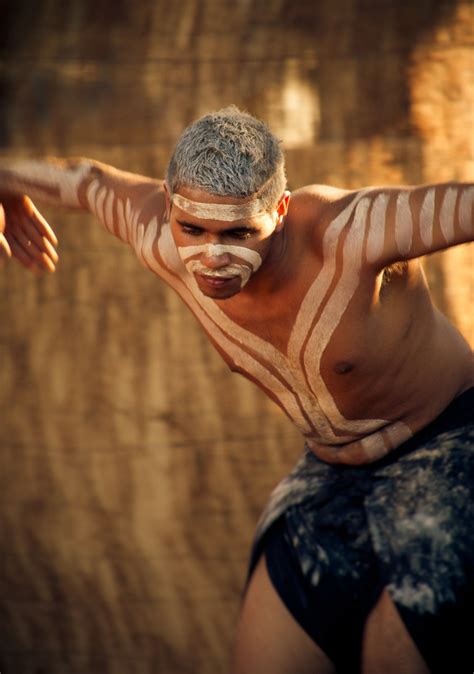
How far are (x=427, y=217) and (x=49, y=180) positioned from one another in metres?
1.03

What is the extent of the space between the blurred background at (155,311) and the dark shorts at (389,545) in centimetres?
109

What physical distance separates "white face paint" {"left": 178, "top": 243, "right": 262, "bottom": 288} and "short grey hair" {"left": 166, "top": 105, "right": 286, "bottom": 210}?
3.8 inches

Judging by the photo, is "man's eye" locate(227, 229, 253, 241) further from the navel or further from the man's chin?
the navel

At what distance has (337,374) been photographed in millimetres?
2539

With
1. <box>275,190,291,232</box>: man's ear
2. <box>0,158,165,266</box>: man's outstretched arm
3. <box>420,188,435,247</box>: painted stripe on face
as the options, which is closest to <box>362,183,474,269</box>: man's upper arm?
<box>420,188,435,247</box>: painted stripe on face

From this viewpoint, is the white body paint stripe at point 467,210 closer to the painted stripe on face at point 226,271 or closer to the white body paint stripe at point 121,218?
the painted stripe on face at point 226,271

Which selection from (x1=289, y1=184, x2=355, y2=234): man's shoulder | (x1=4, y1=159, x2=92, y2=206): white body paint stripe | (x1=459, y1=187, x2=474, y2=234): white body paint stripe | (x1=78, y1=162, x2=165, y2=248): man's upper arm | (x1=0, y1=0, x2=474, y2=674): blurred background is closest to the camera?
(x1=459, y1=187, x2=474, y2=234): white body paint stripe

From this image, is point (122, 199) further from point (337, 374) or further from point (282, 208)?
point (337, 374)

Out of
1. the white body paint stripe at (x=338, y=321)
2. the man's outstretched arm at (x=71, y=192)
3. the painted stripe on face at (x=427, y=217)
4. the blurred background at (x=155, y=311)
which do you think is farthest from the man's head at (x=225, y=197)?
the blurred background at (x=155, y=311)

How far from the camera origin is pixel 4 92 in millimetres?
3912

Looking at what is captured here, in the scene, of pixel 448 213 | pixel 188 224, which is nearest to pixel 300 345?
pixel 188 224

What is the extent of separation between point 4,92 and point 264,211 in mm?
1844

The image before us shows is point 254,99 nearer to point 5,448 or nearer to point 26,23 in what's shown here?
point 26,23

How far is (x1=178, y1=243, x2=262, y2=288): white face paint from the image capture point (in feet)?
7.67
